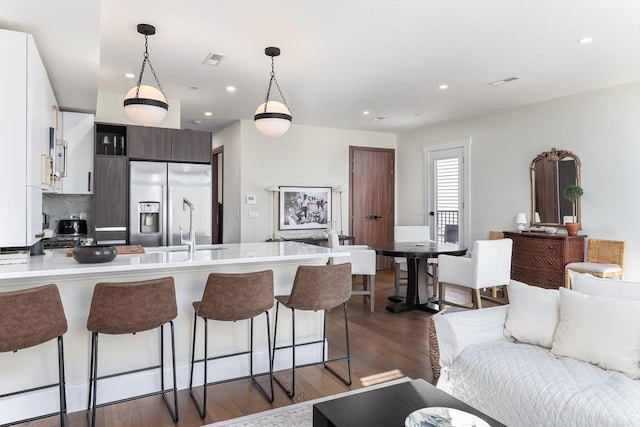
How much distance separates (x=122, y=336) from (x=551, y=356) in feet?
8.81

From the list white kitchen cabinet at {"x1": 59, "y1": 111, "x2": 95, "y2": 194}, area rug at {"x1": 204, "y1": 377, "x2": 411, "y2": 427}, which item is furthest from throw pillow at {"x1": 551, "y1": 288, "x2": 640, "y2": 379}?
white kitchen cabinet at {"x1": 59, "y1": 111, "x2": 95, "y2": 194}

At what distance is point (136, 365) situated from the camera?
9.07 ft

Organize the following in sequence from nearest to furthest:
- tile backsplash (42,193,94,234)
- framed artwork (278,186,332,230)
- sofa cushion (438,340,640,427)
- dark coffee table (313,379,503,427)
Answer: dark coffee table (313,379,503,427) → sofa cushion (438,340,640,427) → tile backsplash (42,193,94,234) → framed artwork (278,186,332,230)

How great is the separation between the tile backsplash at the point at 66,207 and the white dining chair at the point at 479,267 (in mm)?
4386

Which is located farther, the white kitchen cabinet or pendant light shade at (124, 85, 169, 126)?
the white kitchen cabinet

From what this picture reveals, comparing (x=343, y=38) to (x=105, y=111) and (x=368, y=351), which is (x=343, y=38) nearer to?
(x=368, y=351)

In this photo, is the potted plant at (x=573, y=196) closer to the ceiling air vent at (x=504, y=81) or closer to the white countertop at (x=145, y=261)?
the ceiling air vent at (x=504, y=81)

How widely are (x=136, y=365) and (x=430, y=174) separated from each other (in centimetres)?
589

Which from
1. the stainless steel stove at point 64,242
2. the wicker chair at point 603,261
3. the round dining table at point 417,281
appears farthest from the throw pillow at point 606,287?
the stainless steel stove at point 64,242

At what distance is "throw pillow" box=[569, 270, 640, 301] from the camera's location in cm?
233

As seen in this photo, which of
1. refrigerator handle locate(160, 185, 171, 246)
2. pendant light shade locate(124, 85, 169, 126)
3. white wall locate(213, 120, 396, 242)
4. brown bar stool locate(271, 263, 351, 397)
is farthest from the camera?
white wall locate(213, 120, 396, 242)

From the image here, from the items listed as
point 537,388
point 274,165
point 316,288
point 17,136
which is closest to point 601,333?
point 537,388

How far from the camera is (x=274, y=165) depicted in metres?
6.82

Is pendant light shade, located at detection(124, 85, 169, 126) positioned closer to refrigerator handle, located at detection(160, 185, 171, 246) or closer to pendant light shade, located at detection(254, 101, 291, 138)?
pendant light shade, located at detection(254, 101, 291, 138)
